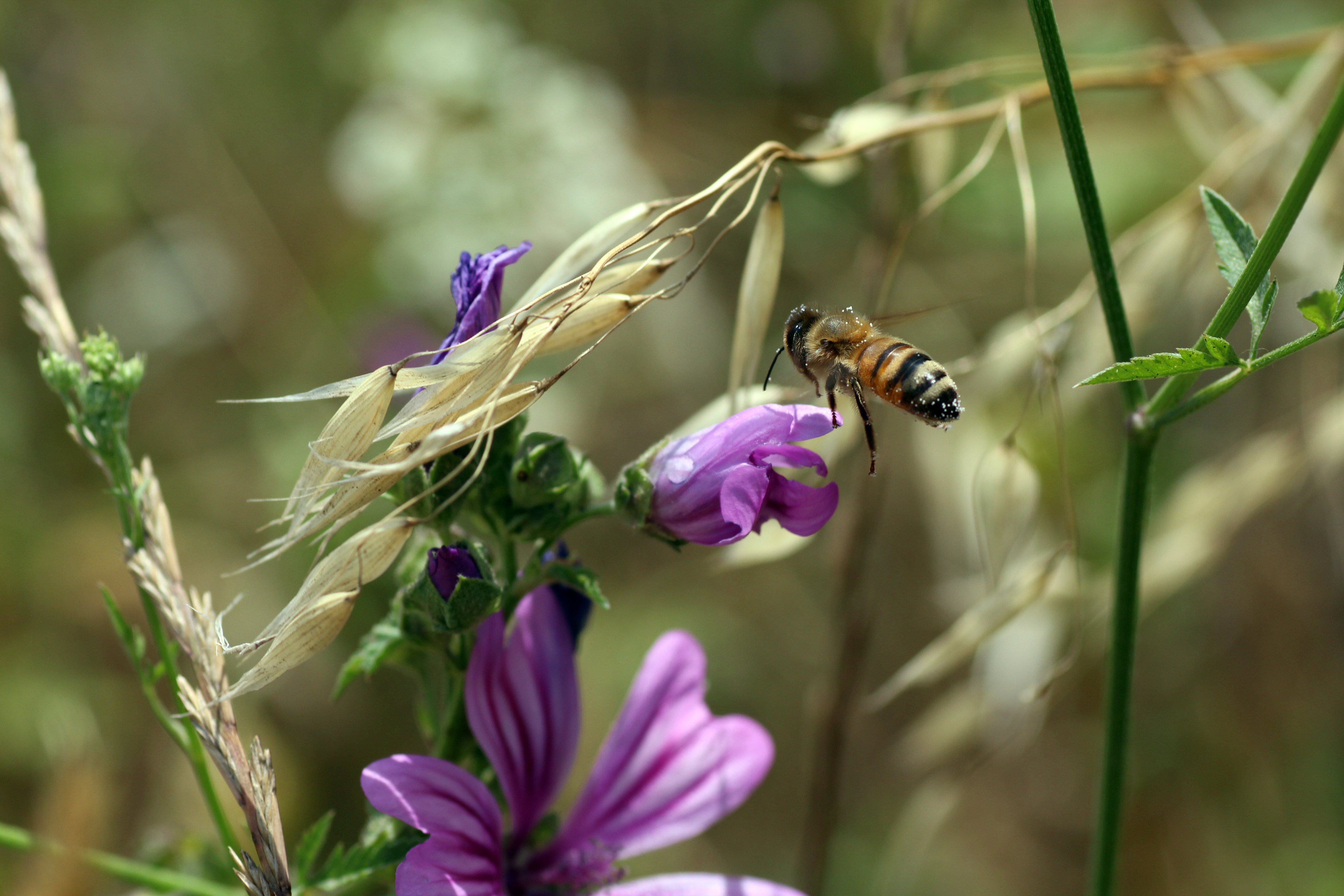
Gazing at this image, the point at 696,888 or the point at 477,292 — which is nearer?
the point at 477,292

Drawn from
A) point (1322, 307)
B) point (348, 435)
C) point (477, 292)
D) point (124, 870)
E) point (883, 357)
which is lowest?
point (124, 870)

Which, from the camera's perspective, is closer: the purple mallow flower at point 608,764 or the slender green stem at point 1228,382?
the slender green stem at point 1228,382

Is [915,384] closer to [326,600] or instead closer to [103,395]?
[326,600]

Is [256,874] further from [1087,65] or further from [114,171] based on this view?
[114,171]

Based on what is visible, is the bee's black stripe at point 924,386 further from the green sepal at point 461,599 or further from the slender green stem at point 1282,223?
the green sepal at point 461,599

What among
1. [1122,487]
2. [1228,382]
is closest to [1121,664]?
[1122,487]

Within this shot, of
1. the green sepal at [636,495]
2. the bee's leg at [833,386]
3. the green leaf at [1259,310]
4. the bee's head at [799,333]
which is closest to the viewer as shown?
the green leaf at [1259,310]

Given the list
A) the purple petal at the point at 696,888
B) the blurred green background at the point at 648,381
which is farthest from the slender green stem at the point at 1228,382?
the blurred green background at the point at 648,381

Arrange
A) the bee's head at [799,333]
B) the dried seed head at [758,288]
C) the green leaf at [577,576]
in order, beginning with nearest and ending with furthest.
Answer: the green leaf at [577,576] → the dried seed head at [758,288] → the bee's head at [799,333]
